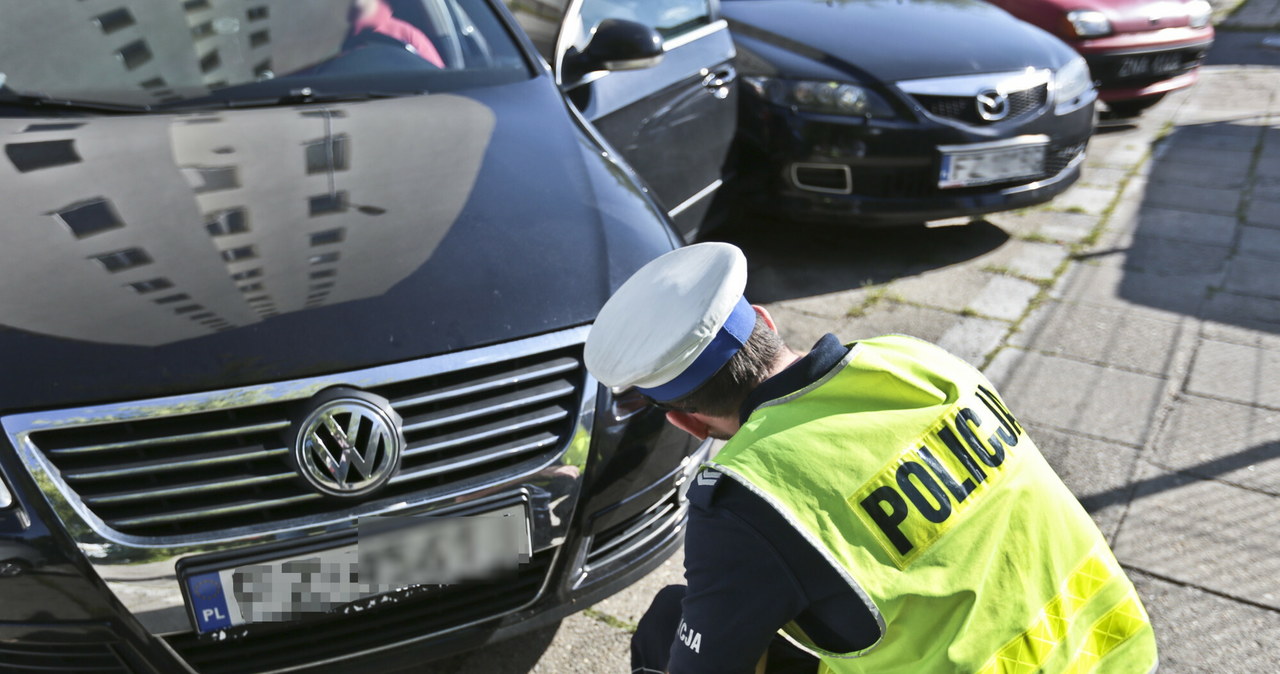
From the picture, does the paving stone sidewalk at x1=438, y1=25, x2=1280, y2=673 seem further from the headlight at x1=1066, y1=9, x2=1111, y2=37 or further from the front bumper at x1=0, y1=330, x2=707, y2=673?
the headlight at x1=1066, y1=9, x2=1111, y2=37

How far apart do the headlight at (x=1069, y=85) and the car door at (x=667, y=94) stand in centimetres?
158

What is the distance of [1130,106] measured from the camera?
304 inches

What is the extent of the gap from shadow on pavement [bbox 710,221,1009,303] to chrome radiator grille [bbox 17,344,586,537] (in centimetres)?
267

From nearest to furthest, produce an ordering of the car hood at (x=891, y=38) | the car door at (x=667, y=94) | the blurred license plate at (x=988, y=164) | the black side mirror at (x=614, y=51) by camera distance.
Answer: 1. the black side mirror at (x=614, y=51)
2. the car door at (x=667, y=94)
3. the blurred license plate at (x=988, y=164)
4. the car hood at (x=891, y=38)

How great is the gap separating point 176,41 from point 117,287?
44.4 inches

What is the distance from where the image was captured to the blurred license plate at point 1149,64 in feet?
23.6

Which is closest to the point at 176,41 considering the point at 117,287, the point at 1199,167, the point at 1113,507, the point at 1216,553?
the point at 117,287

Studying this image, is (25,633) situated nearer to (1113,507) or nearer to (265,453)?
(265,453)

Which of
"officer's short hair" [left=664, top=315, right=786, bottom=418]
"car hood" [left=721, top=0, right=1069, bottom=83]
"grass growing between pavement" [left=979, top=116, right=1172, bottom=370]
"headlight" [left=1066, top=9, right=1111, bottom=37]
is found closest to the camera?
"officer's short hair" [left=664, top=315, right=786, bottom=418]

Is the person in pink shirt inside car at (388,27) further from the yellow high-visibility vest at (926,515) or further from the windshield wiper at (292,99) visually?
the yellow high-visibility vest at (926,515)

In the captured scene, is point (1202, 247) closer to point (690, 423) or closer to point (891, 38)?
point (891, 38)

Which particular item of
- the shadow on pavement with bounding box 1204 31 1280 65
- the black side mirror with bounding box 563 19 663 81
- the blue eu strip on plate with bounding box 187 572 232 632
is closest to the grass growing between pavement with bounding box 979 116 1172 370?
the black side mirror with bounding box 563 19 663 81

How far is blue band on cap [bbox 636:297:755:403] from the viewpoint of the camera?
1418mm

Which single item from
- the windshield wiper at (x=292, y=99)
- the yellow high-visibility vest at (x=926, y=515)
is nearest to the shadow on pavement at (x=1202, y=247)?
the windshield wiper at (x=292, y=99)
